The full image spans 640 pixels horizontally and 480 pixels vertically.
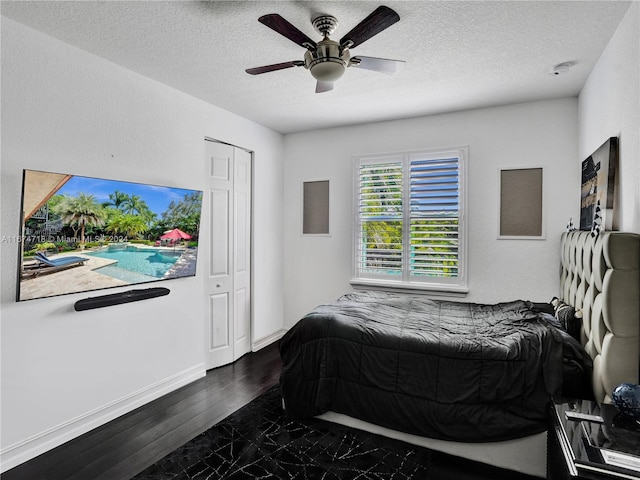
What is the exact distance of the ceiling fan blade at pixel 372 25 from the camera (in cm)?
A: 173

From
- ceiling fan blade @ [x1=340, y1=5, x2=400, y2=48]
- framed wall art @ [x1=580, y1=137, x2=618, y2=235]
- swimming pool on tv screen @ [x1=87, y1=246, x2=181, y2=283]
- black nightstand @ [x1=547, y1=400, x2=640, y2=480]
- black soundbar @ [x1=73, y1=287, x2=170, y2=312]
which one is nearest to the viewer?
black nightstand @ [x1=547, y1=400, x2=640, y2=480]

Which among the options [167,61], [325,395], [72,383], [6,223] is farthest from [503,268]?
[6,223]

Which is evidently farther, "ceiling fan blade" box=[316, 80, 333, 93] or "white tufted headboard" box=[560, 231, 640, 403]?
"ceiling fan blade" box=[316, 80, 333, 93]

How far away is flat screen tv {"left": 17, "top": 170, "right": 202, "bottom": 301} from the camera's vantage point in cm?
224

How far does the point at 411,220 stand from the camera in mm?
4051

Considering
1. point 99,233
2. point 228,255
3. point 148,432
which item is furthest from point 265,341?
point 99,233

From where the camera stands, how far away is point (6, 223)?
2154 millimetres

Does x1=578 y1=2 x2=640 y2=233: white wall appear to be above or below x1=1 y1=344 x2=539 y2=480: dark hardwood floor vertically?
above

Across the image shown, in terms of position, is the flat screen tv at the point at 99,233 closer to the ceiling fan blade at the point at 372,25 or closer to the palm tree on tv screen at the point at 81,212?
the palm tree on tv screen at the point at 81,212

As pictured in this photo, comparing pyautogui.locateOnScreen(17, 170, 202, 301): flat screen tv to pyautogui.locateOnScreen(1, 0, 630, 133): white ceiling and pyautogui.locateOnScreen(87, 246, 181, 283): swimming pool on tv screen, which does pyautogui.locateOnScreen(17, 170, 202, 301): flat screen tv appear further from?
pyautogui.locateOnScreen(1, 0, 630, 133): white ceiling

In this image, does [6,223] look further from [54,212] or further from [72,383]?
[72,383]

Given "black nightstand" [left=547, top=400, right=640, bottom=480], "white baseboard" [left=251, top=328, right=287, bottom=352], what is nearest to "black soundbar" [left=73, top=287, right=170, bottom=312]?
"white baseboard" [left=251, top=328, right=287, bottom=352]

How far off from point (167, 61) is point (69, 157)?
3.26 ft

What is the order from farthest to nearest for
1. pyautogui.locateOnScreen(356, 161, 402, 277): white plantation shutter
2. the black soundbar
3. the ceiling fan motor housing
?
1. pyautogui.locateOnScreen(356, 161, 402, 277): white plantation shutter
2. the black soundbar
3. the ceiling fan motor housing
